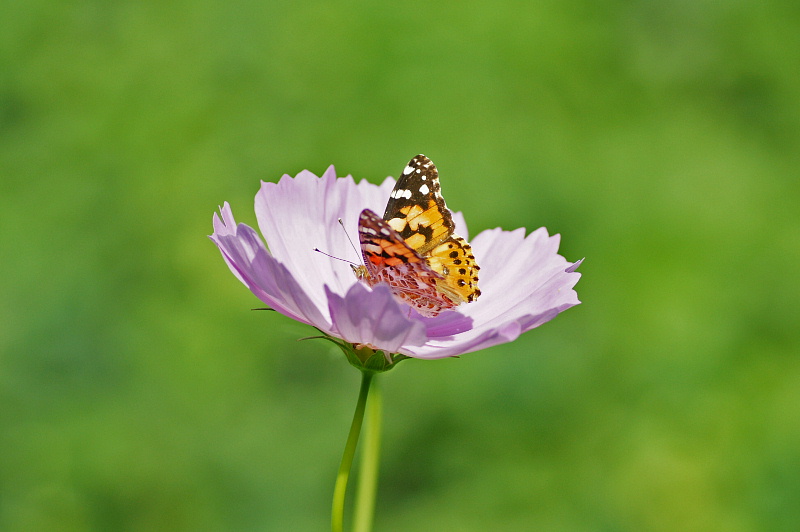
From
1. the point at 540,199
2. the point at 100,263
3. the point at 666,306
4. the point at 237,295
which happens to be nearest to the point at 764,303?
the point at 666,306

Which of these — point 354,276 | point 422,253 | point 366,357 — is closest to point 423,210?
point 422,253

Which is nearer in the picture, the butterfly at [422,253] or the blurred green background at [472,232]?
the butterfly at [422,253]

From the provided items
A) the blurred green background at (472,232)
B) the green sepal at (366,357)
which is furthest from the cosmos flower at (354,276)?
the blurred green background at (472,232)

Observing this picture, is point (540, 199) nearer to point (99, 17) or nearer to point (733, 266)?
point (733, 266)

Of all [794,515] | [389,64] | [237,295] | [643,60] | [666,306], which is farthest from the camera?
[643,60]

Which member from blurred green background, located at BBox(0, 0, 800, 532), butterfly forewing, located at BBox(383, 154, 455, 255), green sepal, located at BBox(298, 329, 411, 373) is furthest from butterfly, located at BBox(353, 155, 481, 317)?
blurred green background, located at BBox(0, 0, 800, 532)

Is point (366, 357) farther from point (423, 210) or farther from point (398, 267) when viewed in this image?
point (423, 210)

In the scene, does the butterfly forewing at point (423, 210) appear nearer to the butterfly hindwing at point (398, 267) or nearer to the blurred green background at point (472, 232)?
the butterfly hindwing at point (398, 267)
